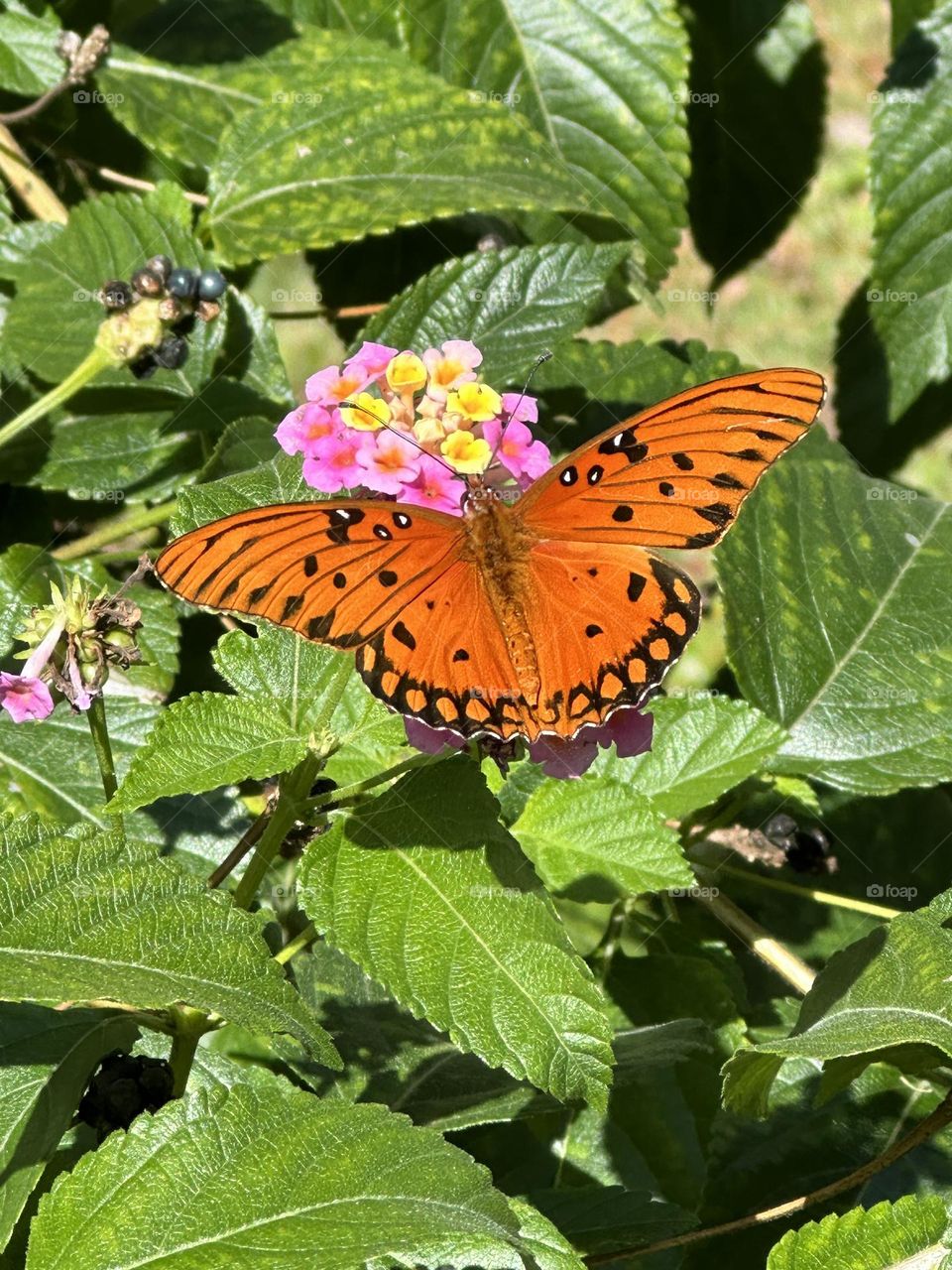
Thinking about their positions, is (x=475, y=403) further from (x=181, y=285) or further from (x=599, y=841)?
(x=181, y=285)

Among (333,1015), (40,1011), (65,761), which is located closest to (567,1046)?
(333,1015)

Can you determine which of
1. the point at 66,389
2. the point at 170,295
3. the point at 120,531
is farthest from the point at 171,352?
the point at 120,531

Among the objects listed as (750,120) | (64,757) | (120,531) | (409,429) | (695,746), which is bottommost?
(64,757)

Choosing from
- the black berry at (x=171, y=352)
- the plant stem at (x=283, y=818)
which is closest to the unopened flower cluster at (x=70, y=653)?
the plant stem at (x=283, y=818)

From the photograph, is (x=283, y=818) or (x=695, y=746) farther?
(x=695, y=746)

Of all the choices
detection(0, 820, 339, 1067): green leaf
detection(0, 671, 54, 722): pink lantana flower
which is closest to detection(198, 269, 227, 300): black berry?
detection(0, 671, 54, 722): pink lantana flower

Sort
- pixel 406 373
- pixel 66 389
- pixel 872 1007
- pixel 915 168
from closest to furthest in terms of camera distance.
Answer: pixel 872 1007, pixel 406 373, pixel 66 389, pixel 915 168

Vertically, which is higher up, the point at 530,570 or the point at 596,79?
the point at 596,79
